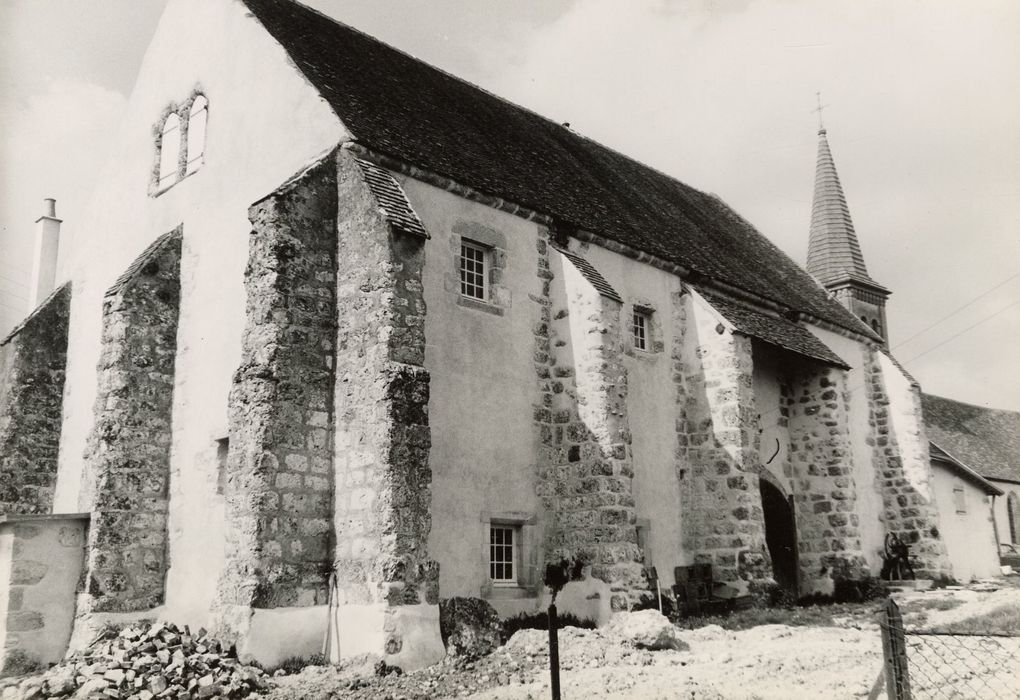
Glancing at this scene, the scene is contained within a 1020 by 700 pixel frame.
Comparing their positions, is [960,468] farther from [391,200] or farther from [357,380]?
[357,380]

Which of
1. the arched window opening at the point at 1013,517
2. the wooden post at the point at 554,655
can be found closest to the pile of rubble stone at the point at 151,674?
the wooden post at the point at 554,655

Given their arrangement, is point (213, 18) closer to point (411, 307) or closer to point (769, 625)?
point (411, 307)

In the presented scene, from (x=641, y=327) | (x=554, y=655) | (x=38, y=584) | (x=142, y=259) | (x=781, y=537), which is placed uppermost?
(x=142, y=259)

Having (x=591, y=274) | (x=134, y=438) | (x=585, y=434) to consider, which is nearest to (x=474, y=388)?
(x=585, y=434)

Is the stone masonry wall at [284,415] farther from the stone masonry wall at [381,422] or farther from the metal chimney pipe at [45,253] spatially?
the metal chimney pipe at [45,253]

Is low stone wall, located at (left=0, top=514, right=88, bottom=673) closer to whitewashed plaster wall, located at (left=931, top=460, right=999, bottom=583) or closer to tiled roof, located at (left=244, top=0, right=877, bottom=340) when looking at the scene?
tiled roof, located at (left=244, top=0, right=877, bottom=340)

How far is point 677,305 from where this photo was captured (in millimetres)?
18125

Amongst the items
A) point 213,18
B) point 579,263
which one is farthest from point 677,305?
point 213,18

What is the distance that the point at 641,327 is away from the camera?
17469mm

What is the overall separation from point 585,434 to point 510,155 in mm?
5777

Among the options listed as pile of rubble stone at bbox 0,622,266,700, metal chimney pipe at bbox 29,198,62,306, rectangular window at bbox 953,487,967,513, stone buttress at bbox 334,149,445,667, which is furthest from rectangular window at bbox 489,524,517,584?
rectangular window at bbox 953,487,967,513

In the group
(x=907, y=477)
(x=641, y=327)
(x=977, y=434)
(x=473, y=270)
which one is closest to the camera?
(x=473, y=270)

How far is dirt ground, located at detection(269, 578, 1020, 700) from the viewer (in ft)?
29.3

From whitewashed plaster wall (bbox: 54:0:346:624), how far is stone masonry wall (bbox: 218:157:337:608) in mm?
1544
